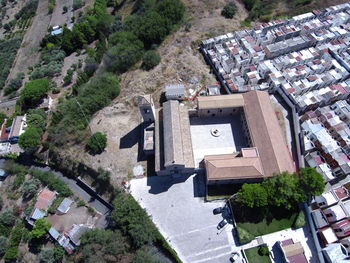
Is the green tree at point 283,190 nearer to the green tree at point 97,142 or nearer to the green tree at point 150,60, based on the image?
the green tree at point 97,142

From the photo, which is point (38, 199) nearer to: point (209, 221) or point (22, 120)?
point (22, 120)

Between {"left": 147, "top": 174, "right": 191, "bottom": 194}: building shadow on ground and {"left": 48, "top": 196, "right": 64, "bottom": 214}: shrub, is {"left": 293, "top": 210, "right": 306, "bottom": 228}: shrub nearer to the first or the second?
{"left": 147, "top": 174, "right": 191, "bottom": 194}: building shadow on ground

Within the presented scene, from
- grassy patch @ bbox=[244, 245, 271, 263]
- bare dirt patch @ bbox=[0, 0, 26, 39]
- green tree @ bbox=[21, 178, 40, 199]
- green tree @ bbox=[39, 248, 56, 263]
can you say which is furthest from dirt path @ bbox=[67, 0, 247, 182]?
bare dirt patch @ bbox=[0, 0, 26, 39]

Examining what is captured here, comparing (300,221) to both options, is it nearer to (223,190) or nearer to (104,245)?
(223,190)

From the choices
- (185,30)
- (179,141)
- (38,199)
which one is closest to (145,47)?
(185,30)

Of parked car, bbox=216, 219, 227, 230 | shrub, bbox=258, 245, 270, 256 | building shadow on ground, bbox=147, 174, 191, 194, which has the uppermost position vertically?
building shadow on ground, bbox=147, 174, 191, 194

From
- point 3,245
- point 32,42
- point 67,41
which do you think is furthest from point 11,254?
point 32,42
